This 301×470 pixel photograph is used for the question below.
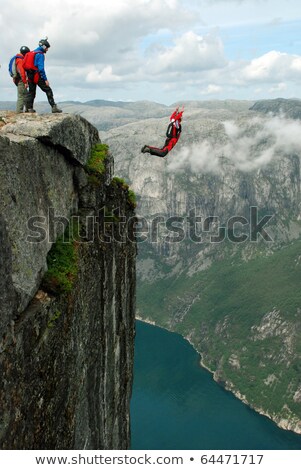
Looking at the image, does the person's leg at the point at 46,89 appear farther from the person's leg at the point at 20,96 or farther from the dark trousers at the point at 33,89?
the person's leg at the point at 20,96

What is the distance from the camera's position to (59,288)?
13.6 meters

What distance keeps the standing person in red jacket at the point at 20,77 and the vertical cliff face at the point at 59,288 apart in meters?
3.82

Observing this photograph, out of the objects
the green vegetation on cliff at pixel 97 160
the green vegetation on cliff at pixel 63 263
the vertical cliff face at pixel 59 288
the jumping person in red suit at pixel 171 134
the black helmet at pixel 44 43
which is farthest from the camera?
the jumping person in red suit at pixel 171 134

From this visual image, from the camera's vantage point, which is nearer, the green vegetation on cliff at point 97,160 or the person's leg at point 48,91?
the green vegetation on cliff at point 97,160

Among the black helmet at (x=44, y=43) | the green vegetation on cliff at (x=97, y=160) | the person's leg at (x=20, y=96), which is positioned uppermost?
the black helmet at (x=44, y=43)

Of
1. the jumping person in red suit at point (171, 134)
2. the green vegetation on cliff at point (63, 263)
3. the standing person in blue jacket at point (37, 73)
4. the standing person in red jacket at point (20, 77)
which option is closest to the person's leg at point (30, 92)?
the standing person in blue jacket at point (37, 73)

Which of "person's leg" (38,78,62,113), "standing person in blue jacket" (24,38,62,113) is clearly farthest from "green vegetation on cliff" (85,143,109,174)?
"person's leg" (38,78,62,113)

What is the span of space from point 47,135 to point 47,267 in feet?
13.3

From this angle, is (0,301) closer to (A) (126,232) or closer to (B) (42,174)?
(B) (42,174)

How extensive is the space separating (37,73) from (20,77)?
3.26 ft

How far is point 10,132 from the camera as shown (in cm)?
1371

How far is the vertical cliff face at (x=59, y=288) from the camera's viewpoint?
438 inches
